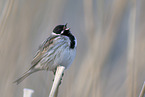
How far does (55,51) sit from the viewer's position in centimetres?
263

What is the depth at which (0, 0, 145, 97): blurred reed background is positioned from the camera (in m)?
1.99

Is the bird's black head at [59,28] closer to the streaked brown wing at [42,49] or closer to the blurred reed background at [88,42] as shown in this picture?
the streaked brown wing at [42,49]

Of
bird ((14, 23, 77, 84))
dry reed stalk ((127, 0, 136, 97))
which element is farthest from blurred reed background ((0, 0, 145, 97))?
bird ((14, 23, 77, 84))

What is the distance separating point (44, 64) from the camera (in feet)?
8.87

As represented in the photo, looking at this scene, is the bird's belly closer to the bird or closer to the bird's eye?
the bird

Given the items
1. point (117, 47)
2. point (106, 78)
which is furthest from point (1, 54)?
point (117, 47)

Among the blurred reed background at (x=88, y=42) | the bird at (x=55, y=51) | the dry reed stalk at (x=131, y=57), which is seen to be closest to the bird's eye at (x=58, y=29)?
the bird at (x=55, y=51)

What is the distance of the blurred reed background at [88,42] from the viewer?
1990 mm

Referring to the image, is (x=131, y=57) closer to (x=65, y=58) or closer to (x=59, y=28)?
(x=65, y=58)

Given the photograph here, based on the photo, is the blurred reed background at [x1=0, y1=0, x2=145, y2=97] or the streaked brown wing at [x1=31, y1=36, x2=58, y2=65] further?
the streaked brown wing at [x1=31, y1=36, x2=58, y2=65]

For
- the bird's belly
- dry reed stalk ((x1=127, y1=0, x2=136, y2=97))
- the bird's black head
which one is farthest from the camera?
the bird's black head

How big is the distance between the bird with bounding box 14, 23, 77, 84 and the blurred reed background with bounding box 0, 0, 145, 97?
6.3 inches

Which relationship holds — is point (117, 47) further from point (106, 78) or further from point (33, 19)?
point (33, 19)

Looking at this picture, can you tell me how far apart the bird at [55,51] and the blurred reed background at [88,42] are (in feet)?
0.53
